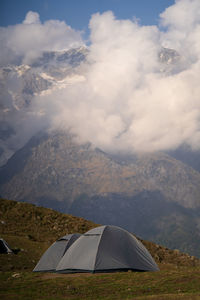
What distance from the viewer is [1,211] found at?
55.3 metres

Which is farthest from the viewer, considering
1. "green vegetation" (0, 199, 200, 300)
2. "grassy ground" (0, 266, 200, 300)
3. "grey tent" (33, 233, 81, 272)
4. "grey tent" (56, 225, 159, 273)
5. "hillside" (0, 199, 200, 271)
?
"hillside" (0, 199, 200, 271)

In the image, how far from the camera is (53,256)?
32.6 meters

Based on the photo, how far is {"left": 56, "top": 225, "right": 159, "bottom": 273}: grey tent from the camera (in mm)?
27250

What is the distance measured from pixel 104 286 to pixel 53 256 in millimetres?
11635

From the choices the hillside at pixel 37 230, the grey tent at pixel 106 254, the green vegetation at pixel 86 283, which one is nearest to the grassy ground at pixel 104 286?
the green vegetation at pixel 86 283

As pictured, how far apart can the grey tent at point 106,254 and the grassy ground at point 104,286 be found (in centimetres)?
134

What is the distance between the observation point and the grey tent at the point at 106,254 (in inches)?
1073

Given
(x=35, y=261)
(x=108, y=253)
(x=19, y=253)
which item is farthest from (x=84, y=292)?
(x=19, y=253)

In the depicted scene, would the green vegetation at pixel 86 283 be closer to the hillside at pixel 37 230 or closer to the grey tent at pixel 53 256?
the hillside at pixel 37 230

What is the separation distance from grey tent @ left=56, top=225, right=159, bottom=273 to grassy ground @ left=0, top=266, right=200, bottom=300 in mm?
1344

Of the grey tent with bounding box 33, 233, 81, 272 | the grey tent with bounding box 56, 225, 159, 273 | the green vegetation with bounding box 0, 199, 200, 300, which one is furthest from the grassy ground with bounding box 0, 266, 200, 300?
the grey tent with bounding box 33, 233, 81, 272

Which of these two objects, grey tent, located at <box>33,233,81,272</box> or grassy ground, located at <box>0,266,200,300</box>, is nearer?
grassy ground, located at <box>0,266,200,300</box>

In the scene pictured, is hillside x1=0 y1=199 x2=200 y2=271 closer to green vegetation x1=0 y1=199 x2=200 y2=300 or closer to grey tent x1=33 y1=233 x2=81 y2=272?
green vegetation x1=0 y1=199 x2=200 y2=300

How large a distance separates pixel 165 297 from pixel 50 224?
1514 inches
